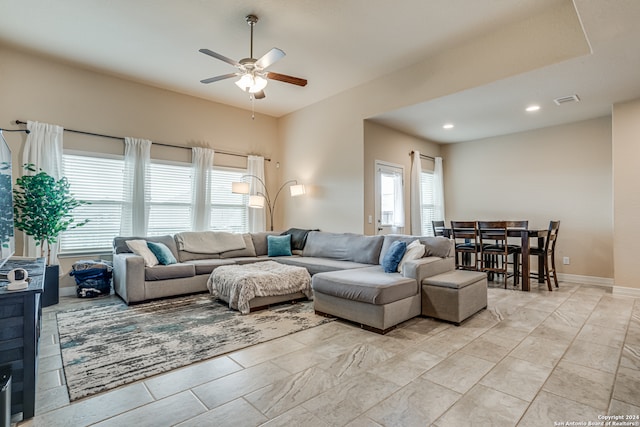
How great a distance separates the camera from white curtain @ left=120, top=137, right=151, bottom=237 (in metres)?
5.18

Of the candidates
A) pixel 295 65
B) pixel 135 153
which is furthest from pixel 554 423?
pixel 135 153

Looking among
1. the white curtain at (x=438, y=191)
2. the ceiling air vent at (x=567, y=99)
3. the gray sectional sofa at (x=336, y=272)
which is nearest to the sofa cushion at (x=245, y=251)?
Result: the gray sectional sofa at (x=336, y=272)

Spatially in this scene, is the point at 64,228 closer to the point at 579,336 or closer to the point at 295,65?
the point at 295,65

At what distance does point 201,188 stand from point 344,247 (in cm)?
286

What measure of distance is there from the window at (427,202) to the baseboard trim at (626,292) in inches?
123

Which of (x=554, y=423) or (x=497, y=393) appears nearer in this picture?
(x=554, y=423)

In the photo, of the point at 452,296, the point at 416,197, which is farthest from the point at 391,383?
the point at 416,197

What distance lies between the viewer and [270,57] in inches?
129

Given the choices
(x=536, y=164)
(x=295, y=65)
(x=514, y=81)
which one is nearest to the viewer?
(x=514, y=81)

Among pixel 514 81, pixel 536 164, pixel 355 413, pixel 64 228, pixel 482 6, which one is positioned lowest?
pixel 355 413

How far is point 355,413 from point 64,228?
456 centimetres

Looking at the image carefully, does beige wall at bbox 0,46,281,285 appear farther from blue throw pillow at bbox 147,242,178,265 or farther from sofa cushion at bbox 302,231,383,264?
sofa cushion at bbox 302,231,383,264

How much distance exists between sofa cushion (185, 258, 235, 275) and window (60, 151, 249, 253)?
115 cm

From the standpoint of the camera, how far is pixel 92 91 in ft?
16.3
